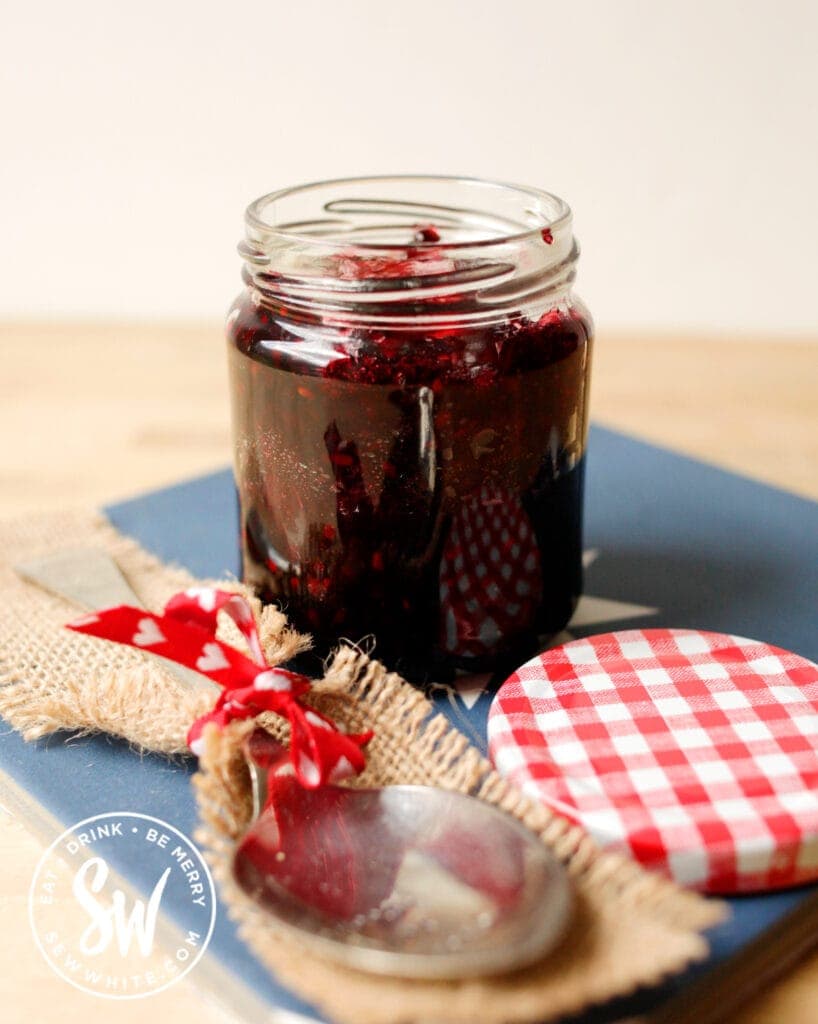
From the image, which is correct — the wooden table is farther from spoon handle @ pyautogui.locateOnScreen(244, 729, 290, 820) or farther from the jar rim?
spoon handle @ pyautogui.locateOnScreen(244, 729, 290, 820)

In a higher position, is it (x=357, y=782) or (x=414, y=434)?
(x=414, y=434)

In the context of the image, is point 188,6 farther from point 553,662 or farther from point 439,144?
point 553,662

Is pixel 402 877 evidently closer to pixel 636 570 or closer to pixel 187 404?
pixel 636 570

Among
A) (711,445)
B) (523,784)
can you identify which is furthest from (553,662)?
(711,445)

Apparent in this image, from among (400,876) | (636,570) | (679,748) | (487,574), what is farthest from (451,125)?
(400,876)

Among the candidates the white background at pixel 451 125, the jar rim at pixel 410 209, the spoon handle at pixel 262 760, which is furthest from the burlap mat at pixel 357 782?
the white background at pixel 451 125

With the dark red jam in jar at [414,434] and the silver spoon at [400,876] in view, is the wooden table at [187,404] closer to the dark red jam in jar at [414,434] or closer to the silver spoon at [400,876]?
the dark red jam in jar at [414,434]
